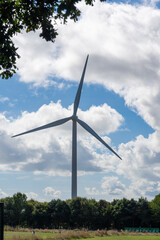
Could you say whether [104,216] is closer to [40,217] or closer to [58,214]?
[58,214]

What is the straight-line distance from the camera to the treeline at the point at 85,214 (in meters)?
88.8

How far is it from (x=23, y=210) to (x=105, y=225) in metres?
24.4

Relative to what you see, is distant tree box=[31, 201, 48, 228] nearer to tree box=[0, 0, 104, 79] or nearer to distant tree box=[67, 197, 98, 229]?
distant tree box=[67, 197, 98, 229]

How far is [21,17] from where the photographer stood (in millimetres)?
18406

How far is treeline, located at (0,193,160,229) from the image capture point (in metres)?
88.8

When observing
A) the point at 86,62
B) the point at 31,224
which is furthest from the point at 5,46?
the point at 31,224

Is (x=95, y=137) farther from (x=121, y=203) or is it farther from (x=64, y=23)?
(x=64, y=23)

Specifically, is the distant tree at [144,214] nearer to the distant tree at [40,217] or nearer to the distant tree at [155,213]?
the distant tree at [155,213]

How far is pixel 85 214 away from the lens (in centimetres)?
8850

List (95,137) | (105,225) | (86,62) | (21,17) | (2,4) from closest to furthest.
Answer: (2,4), (21,17), (95,137), (86,62), (105,225)

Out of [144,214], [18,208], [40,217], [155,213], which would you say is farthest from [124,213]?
[18,208]

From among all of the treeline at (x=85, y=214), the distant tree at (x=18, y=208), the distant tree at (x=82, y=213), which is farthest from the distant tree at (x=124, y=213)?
the distant tree at (x=18, y=208)

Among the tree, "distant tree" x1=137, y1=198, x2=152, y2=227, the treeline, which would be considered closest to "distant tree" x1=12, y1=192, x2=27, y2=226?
the treeline

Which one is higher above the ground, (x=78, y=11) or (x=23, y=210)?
(x=78, y=11)
